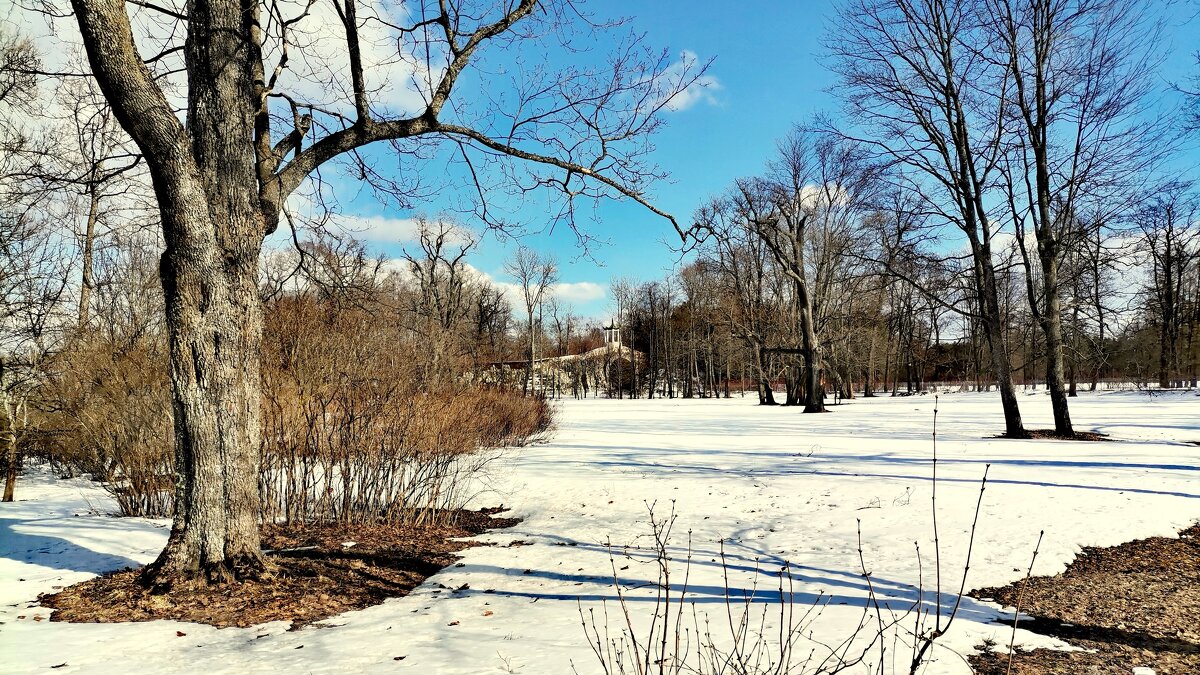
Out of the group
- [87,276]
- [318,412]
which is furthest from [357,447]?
[87,276]

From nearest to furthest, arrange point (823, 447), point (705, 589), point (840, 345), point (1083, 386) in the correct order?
point (705, 589), point (823, 447), point (840, 345), point (1083, 386)

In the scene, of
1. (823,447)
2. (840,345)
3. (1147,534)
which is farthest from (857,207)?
(840,345)

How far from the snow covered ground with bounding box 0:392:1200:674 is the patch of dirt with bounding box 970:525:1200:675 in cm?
22

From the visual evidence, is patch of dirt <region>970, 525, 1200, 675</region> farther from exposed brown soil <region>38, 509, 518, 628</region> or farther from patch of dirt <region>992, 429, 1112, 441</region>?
patch of dirt <region>992, 429, 1112, 441</region>

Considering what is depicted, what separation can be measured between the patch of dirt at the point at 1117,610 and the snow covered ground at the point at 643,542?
0.22 meters

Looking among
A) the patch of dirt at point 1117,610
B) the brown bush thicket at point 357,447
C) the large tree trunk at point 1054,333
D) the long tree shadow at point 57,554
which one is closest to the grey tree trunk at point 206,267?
the long tree shadow at point 57,554

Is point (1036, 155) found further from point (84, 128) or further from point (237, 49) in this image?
point (84, 128)

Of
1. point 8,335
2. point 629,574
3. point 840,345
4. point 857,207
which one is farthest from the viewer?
point 840,345

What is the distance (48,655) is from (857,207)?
56.0 feet

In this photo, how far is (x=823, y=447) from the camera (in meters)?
14.0

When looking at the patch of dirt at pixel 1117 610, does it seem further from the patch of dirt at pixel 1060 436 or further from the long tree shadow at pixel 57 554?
the patch of dirt at pixel 1060 436

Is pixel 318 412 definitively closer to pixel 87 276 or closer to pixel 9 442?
pixel 9 442

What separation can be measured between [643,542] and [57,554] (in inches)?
231

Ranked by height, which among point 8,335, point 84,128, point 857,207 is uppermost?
point 857,207
